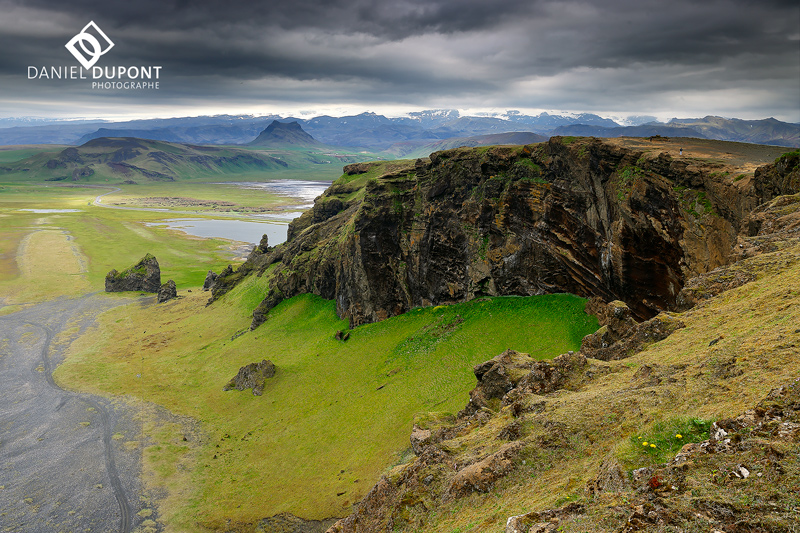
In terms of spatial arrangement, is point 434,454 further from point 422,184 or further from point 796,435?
point 422,184

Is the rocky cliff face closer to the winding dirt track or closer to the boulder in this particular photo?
the boulder

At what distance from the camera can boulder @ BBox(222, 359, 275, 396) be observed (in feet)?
191

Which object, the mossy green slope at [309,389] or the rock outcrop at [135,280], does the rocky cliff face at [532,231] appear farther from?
the rock outcrop at [135,280]

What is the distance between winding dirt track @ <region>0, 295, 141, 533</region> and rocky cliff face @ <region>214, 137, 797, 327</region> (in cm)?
3014

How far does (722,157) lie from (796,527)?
40.4m

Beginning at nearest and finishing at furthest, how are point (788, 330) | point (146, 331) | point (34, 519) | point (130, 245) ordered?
point (788, 330) → point (34, 519) → point (146, 331) → point (130, 245)

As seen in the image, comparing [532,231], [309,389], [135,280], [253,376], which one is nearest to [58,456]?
[253,376]

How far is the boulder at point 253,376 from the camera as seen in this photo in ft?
191

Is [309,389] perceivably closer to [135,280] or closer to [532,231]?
[532,231]

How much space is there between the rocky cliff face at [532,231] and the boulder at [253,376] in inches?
588

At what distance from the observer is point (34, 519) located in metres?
38.6

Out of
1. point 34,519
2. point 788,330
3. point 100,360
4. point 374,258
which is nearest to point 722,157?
point 788,330

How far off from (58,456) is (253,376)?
22.4 meters

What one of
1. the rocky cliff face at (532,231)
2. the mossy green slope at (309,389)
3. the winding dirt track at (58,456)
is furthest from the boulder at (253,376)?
the rocky cliff face at (532,231)
